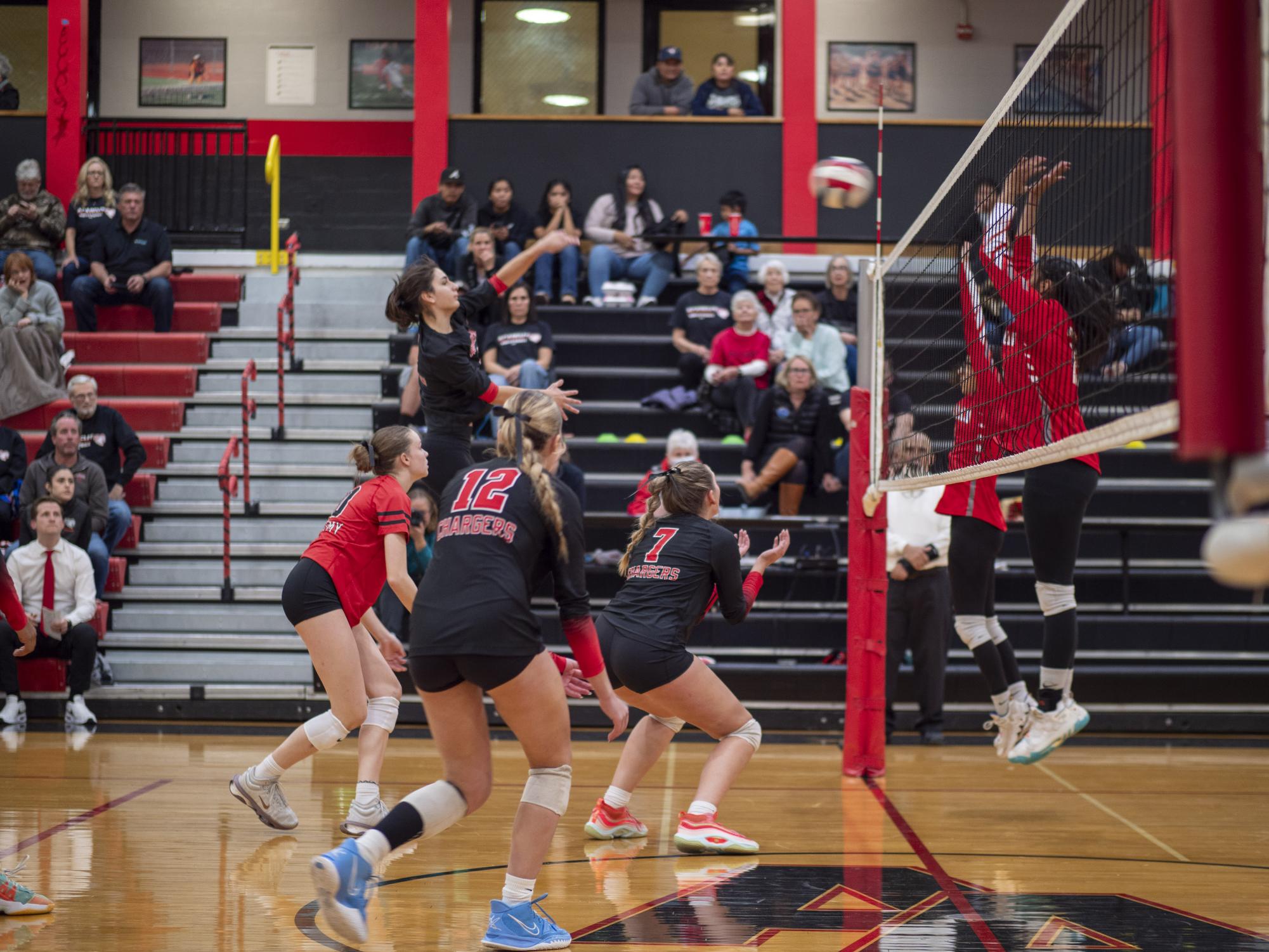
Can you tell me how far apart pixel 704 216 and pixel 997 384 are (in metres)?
7.63

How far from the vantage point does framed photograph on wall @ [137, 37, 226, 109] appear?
15.8 m

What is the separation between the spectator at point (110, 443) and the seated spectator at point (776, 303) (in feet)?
17.3

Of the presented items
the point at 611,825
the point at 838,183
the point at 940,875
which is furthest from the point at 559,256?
the point at 940,875

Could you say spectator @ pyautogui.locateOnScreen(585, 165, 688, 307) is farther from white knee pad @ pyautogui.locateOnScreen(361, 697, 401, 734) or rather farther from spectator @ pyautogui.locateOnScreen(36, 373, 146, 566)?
white knee pad @ pyautogui.locateOnScreen(361, 697, 401, 734)

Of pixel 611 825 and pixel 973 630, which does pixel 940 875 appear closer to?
pixel 611 825

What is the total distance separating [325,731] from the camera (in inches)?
221

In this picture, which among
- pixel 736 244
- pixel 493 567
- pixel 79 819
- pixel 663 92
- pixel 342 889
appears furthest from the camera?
pixel 663 92

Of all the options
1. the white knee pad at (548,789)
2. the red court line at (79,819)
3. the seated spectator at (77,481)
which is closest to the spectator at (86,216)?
the seated spectator at (77,481)

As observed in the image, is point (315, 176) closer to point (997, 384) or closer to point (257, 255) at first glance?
point (257, 255)

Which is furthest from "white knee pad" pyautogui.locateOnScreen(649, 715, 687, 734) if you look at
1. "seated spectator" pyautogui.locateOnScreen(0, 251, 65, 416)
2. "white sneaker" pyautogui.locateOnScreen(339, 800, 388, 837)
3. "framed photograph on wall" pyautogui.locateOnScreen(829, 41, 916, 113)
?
"framed photograph on wall" pyautogui.locateOnScreen(829, 41, 916, 113)

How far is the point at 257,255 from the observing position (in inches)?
547

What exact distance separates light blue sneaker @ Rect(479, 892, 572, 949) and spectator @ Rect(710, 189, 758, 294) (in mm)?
9036

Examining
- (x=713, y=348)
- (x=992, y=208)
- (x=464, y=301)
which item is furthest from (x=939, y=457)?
(x=713, y=348)

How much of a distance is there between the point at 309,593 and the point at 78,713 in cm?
458
